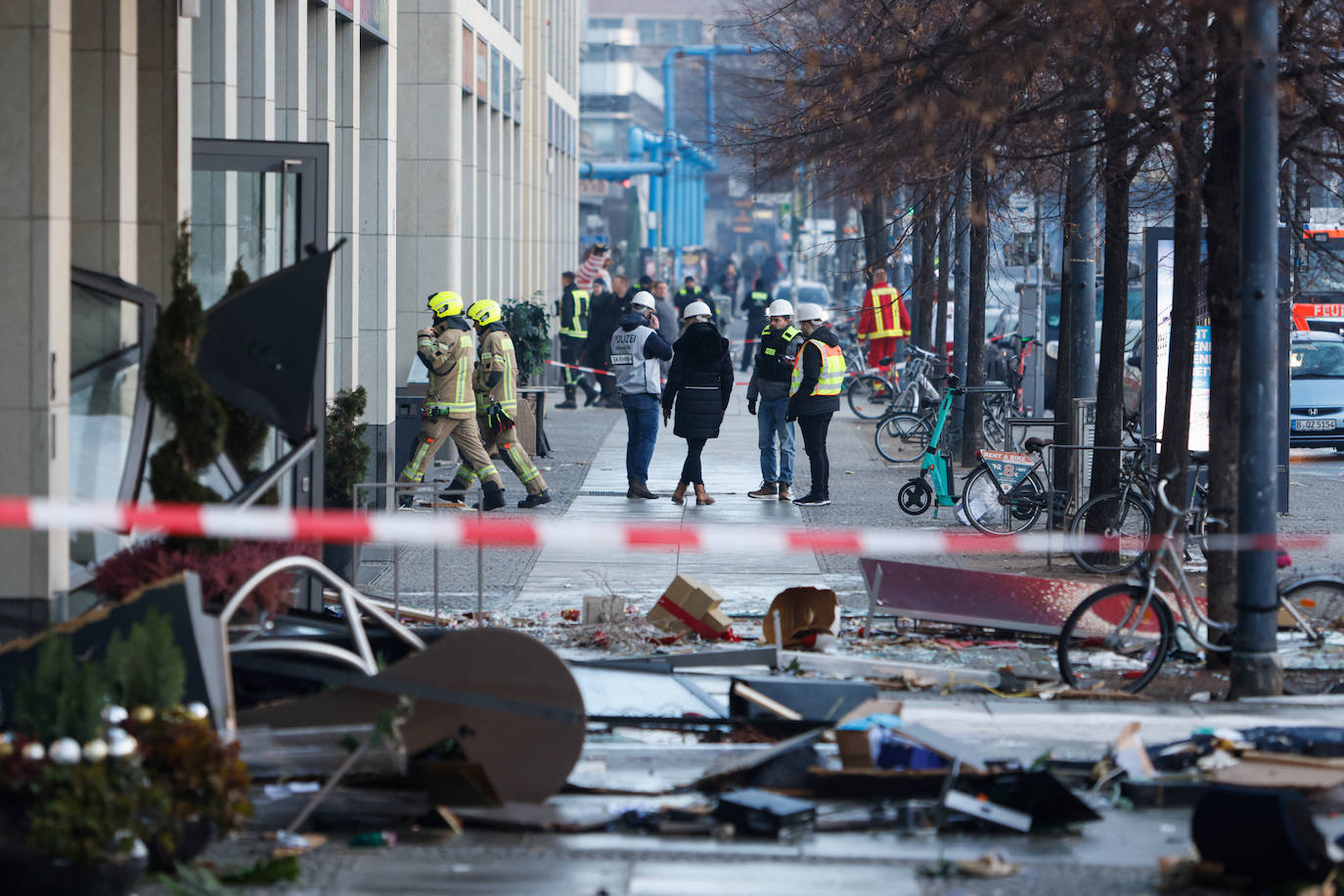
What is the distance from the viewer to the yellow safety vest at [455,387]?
47.4 feet

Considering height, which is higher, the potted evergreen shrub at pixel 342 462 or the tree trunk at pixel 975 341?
the tree trunk at pixel 975 341

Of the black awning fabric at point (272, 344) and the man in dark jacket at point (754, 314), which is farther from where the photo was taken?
the man in dark jacket at point (754, 314)

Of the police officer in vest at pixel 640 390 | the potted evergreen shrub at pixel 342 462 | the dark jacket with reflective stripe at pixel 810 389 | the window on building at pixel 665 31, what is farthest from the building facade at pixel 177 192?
the window on building at pixel 665 31

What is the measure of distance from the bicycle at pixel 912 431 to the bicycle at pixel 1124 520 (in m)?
7.40

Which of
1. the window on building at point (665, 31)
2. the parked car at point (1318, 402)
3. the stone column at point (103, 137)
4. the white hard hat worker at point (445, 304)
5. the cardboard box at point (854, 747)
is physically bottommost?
the cardboard box at point (854, 747)

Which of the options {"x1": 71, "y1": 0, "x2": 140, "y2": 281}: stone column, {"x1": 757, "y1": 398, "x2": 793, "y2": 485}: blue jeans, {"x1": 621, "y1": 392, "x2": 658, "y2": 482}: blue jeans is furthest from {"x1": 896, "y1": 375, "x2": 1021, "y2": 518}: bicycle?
{"x1": 71, "y1": 0, "x2": 140, "y2": 281}: stone column

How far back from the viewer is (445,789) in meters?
6.06

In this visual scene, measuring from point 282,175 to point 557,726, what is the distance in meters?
4.32

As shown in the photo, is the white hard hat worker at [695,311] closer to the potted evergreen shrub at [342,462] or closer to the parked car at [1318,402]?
the potted evergreen shrub at [342,462]

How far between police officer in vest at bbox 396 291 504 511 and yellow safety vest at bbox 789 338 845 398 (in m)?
3.21

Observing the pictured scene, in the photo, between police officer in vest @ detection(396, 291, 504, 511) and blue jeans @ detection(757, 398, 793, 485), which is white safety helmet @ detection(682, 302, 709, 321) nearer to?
blue jeans @ detection(757, 398, 793, 485)

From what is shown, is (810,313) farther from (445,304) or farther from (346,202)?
(346,202)

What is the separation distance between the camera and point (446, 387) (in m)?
14.5

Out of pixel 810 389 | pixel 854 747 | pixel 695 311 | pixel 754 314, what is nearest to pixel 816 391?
pixel 810 389
